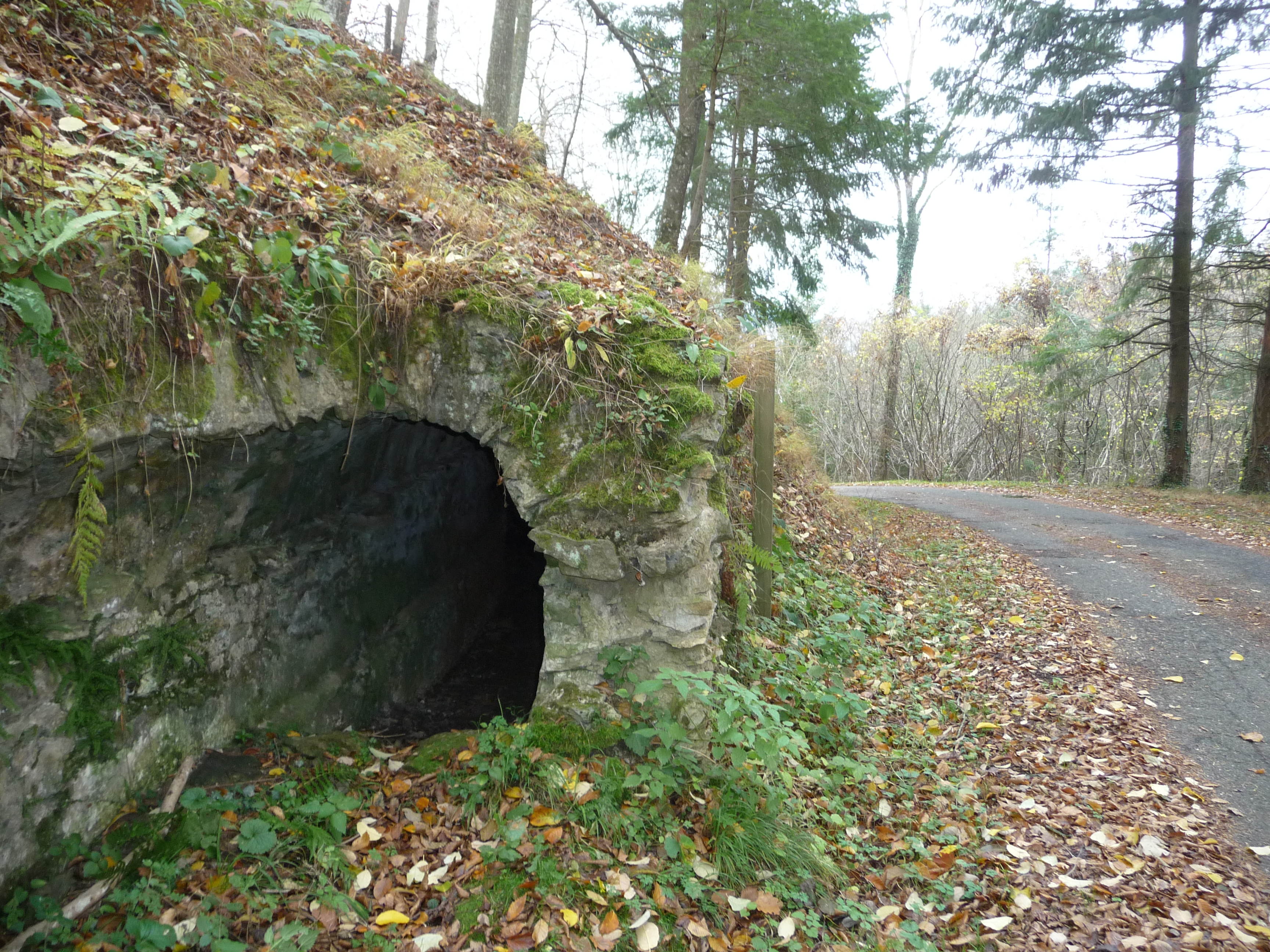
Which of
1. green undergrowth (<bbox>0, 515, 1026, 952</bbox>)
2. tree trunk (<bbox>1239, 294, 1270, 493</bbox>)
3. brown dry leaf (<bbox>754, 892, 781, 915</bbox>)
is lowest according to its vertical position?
brown dry leaf (<bbox>754, 892, 781, 915</bbox>)

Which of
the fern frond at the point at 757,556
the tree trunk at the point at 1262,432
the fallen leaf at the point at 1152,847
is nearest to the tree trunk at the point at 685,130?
the fern frond at the point at 757,556

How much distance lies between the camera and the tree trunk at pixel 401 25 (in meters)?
9.44

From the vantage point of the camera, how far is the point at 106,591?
10.5 feet

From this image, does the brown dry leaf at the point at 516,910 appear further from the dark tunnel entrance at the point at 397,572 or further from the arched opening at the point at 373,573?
the arched opening at the point at 373,573


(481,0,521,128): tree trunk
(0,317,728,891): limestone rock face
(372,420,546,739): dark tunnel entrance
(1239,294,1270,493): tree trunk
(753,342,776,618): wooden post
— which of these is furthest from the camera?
(1239,294,1270,493): tree trunk

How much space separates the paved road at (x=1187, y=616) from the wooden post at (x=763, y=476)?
3.06 meters

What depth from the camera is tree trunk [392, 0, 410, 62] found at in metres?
9.44

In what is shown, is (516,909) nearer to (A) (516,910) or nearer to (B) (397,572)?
(A) (516,910)

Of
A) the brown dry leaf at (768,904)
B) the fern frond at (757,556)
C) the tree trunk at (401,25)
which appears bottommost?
the brown dry leaf at (768,904)

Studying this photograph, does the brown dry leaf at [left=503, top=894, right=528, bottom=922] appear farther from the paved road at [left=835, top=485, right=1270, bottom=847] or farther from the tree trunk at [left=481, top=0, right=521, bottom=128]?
the tree trunk at [left=481, top=0, right=521, bottom=128]

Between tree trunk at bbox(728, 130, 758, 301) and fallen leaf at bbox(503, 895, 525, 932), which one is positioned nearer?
fallen leaf at bbox(503, 895, 525, 932)

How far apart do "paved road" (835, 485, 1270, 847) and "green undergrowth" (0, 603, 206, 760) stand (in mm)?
5968

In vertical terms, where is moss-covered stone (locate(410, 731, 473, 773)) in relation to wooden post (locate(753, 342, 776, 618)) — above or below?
below

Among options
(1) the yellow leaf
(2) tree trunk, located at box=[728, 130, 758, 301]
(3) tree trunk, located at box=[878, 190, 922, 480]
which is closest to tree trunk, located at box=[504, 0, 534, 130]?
(2) tree trunk, located at box=[728, 130, 758, 301]
